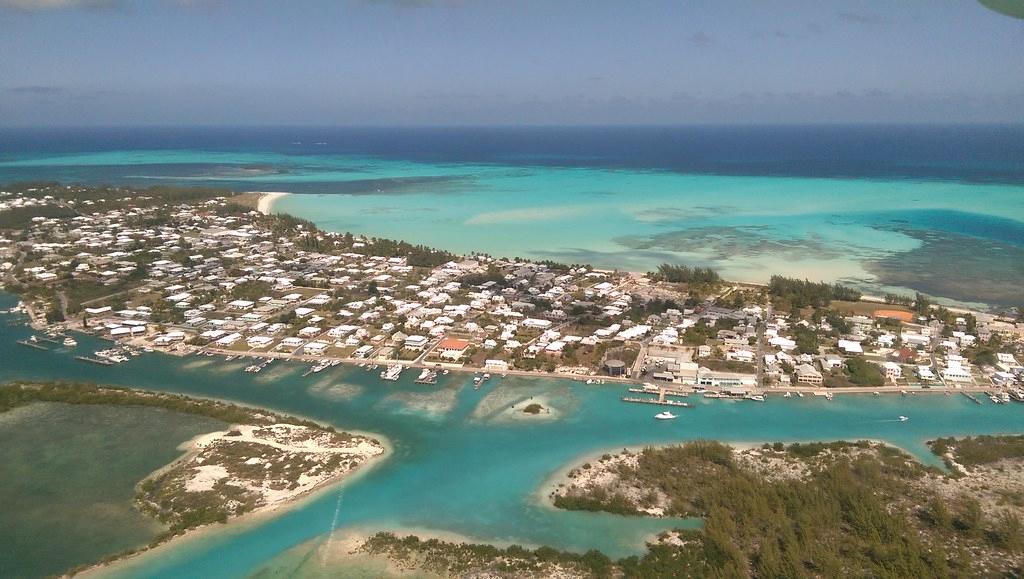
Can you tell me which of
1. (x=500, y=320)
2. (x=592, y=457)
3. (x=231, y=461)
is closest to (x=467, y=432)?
(x=592, y=457)

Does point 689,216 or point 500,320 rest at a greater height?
point 689,216

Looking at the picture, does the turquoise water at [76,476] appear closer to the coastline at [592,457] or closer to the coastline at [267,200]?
the coastline at [592,457]

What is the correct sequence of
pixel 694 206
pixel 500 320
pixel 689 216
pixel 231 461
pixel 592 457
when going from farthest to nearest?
pixel 694 206 → pixel 689 216 → pixel 500 320 → pixel 592 457 → pixel 231 461

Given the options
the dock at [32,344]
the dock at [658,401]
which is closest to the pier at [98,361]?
the dock at [32,344]

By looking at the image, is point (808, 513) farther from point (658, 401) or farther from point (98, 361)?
point (98, 361)

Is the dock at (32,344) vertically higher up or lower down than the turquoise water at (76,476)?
higher up

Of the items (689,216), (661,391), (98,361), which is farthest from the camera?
(689,216)

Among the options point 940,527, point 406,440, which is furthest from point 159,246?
point 940,527
